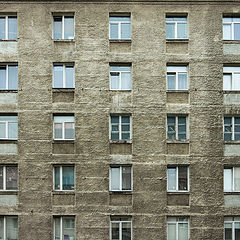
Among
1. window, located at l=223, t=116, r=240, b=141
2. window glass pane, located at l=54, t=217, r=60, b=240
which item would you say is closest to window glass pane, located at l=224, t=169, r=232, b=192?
window, located at l=223, t=116, r=240, b=141

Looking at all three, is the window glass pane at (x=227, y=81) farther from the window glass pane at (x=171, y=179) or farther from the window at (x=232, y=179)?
the window glass pane at (x=171, y=179)

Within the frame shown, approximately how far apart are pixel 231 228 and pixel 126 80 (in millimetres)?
9608

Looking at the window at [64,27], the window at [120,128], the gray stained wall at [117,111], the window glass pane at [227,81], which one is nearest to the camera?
the gray stained wall at [117,111]

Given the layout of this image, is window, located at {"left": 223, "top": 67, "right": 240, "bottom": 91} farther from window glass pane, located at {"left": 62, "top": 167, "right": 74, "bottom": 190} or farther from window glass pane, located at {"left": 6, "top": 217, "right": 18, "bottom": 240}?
window glass pane, located at {"left": 6, "top": 217, "right": 18, "bottom": 240}

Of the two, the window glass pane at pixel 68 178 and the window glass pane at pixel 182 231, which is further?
the window glass pane at pixel 68 178

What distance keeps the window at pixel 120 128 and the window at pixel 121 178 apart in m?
1.65

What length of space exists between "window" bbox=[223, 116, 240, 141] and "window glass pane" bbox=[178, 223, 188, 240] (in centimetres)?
510

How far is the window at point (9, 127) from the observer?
17469 mm

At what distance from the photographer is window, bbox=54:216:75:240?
16969 millimetres

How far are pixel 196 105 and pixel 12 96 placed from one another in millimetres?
9869

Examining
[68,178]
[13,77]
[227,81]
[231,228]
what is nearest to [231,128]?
[227,81]

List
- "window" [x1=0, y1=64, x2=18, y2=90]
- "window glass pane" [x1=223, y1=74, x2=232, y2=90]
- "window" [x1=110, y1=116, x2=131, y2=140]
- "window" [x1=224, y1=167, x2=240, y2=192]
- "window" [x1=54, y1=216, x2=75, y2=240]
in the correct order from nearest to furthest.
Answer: "window" [x1=54, y1=216, x2=75, y2=240] < "window" [x1=224, y1=167, x2=240, y2=192] < "window" [x1=110, y1=116, x2=131, y2=140] < "window" [x1=0, y1=64, x2=18, y2=90] < "window glass pane" [x1=223, y1=74, x2=232, y2=90]

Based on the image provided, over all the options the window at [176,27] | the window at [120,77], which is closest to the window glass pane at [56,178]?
the window at [120,77]

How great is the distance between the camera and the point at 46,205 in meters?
16.9
